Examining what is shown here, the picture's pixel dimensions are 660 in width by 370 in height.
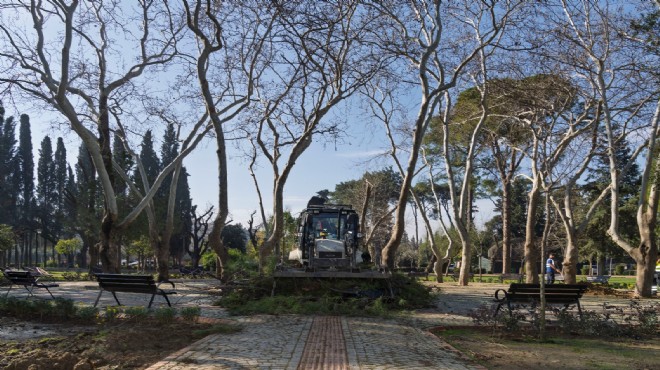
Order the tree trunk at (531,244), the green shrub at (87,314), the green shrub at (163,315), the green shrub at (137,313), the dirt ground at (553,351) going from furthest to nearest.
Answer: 1. the tree trunk at (531,244)
2. the green shrub at (87,314)
3. the green shrub at (137,313)
4. the green shrub at (163,315)
5. the dirt ground at (553,351)

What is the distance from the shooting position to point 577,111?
24.8 metres

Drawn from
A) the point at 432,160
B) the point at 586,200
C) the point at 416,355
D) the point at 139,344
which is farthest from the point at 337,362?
the point at 586,200

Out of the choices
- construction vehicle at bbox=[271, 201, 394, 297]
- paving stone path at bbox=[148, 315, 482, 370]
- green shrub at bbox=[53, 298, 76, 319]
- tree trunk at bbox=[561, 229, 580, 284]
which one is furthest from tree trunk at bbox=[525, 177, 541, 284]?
green shrub at bbox=[53, 298, 76, 319]

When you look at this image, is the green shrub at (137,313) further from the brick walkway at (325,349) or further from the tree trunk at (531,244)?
the tree trunk at (531,244)

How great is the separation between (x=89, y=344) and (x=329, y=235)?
946cm

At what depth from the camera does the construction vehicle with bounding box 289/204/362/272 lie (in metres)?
15.2

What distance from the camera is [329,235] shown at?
16391 mm

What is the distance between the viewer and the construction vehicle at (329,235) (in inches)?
600

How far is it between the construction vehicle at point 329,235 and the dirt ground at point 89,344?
6.02 metres

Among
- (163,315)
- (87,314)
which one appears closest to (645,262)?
(163,315)

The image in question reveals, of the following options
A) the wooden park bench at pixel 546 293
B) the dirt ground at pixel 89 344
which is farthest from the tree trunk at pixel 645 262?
the dirt ground at pixel 89 344

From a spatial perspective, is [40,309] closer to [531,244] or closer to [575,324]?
[575,324]

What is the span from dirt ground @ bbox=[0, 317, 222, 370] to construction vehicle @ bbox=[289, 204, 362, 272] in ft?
19.8

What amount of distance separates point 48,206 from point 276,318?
2949 inches
